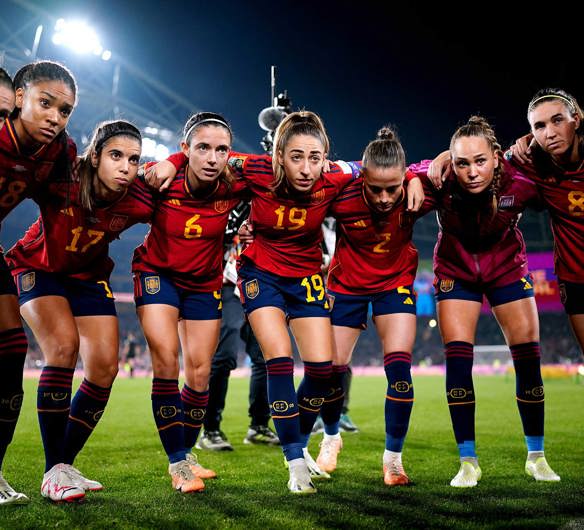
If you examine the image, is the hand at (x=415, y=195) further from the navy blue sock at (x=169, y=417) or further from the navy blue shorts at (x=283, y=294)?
the navy blue sock at (x=169, y=417)

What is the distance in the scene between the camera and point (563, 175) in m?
4.12

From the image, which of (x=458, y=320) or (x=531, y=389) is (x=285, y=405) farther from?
(x=531, y=389)

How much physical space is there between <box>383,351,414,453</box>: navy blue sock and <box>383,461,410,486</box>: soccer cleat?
0.10 metres

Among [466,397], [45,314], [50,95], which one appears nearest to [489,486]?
[466,397]

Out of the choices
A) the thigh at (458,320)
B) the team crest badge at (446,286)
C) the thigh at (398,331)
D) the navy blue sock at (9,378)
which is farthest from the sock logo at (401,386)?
the navy blue sock at (9,378)

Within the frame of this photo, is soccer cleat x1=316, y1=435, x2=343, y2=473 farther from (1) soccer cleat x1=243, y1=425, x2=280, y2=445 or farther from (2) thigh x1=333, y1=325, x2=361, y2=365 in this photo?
(1) soccer cleat x1=243, y1=425, x2=280, y2=445

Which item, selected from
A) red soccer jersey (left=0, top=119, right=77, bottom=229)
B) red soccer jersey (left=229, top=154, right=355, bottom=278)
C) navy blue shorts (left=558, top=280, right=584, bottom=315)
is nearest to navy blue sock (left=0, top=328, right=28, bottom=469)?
red soccer jersey (left=0, top=119, right=77, bottom=229)

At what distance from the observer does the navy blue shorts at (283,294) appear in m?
4.07

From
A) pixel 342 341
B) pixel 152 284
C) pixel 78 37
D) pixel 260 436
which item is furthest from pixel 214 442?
pixel 78 37

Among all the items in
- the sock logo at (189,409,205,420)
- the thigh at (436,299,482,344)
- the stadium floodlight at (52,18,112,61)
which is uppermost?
the stadium floodlight at (52,18,112,61)

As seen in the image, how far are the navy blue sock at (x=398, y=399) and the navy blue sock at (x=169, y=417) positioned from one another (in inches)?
54.6

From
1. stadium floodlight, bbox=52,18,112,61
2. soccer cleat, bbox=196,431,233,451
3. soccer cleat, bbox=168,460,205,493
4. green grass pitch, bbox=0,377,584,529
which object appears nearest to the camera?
green grass pitch, bbox=0,377,584,529

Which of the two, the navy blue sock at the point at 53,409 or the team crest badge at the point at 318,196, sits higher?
the team crest badge at the point at 318,196

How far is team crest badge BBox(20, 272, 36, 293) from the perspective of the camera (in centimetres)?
374
